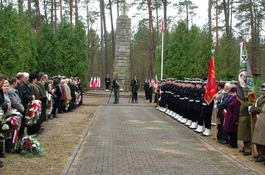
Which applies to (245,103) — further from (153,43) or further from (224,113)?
(153,43)

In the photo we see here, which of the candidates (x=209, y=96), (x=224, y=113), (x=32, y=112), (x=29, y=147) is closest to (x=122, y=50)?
(x=209, y=96)

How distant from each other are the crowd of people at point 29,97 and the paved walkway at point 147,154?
1.62 meters

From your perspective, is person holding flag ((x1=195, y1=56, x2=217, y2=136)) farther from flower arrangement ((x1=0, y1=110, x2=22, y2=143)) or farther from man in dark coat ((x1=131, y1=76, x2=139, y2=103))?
man in dark coat ((x1=131, y1=76, x2=139, y2=103))

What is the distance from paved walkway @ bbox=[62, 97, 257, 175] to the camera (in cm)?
695

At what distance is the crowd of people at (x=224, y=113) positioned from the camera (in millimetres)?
7914

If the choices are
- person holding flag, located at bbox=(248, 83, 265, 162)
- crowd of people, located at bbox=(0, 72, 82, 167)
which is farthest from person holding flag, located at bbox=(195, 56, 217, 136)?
crowd of people, located at bbox=(0, 72, 82, 167)

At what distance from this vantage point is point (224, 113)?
403 inches

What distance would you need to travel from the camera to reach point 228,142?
33.4 feet

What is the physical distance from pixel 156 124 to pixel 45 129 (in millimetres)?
4515

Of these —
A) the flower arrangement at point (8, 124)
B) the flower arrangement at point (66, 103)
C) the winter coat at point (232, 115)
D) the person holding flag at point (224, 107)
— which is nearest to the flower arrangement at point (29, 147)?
the flower arrangement at point (8, 124)

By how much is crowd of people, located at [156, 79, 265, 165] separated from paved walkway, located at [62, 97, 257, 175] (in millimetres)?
640

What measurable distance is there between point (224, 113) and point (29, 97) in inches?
225

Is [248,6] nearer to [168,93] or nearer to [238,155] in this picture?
[168,93]

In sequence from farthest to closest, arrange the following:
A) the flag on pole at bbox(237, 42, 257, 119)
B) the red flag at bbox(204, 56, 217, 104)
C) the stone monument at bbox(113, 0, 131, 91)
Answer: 1. the stone monument at bbox(113, 0, 131, 91)
2. the red flag at bbox(204, 56, 217, 104)
3. the flag on pole at bbox(237, 42, 257, 119)
